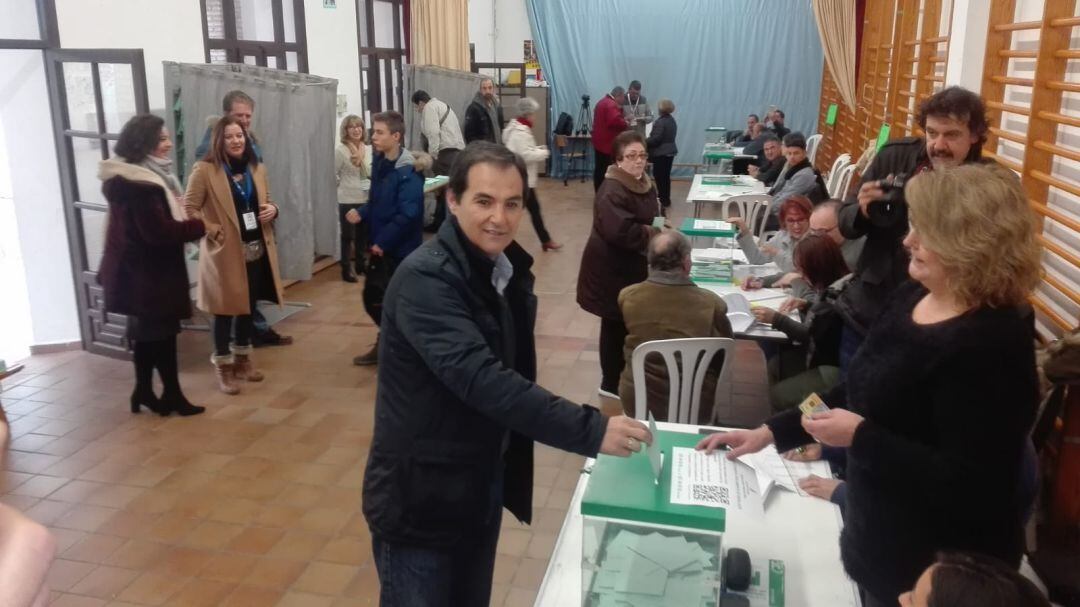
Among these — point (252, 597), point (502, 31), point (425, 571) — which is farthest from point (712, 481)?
point (502, 31)

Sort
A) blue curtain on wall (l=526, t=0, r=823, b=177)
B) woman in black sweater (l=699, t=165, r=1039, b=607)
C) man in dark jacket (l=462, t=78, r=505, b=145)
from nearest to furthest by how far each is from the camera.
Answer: woman in black sweater (l=699, t=165, r=1039, b=607) → man in dark jacket (l=462, t=78, r=505, b=145) → blue curtain on wall (l=526, t=0, r=823, b=177)

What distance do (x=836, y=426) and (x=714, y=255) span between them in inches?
124

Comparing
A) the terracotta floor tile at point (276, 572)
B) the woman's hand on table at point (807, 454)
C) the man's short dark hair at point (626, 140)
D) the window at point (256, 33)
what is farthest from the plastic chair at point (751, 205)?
the terracotta floor tile at point (276, 572)

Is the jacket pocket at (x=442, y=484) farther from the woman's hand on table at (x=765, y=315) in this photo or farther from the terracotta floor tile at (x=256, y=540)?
the woman's hand on table at (x=765, y=315)

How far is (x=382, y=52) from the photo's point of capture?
936 cm

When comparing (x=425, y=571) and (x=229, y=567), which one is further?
(x=229, y=567)

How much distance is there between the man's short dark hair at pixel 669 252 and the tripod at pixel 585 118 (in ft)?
31.5

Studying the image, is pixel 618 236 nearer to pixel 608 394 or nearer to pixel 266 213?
pixel 608 394

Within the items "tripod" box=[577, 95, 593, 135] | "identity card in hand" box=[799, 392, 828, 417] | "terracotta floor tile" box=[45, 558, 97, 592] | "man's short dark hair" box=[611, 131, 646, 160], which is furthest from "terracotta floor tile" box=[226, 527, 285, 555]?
"tripod" box=[577, 95, 593, 135]

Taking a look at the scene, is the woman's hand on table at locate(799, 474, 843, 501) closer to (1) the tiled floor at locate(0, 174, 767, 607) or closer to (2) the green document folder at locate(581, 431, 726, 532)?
(2) the green document folder at locate(581, 431, 726, 532)

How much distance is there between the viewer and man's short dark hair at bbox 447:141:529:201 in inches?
69.5

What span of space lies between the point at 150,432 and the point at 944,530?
367cm

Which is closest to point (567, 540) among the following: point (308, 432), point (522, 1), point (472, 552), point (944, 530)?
point (472, 552)

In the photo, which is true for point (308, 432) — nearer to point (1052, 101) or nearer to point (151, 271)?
point (151, 271)
